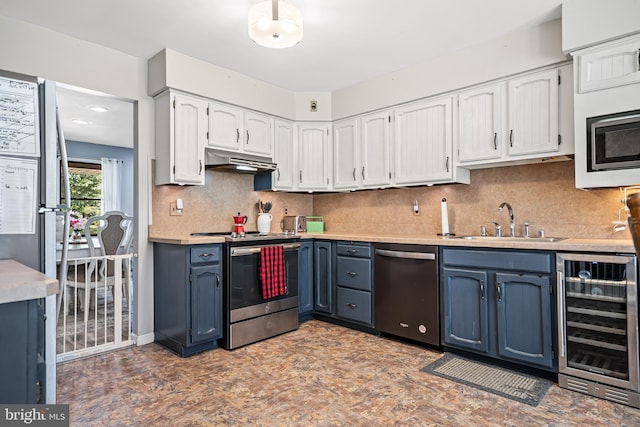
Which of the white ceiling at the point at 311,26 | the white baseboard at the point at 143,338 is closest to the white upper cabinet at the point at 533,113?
the white ceiling at the point at 311,26

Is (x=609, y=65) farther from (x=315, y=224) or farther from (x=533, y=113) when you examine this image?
(x=315, y=224)

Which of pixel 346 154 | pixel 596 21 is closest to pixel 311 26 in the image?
pixel 346 154

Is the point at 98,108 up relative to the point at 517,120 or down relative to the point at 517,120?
up

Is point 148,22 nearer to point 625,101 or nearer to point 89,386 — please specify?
point 89,386

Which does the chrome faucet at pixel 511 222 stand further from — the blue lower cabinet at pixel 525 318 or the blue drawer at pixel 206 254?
the blue drawer at pixel 206 254

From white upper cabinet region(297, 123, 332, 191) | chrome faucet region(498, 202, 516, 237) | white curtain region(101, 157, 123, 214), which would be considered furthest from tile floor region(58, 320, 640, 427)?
white curtain region(101, 157, 123, 214)

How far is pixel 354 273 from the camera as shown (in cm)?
357

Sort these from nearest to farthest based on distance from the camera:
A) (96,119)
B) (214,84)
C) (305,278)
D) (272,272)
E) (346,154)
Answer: (272,272)
(214,84)
(305,278)
(346,154)
(96,119)

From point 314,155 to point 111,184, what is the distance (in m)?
4.48

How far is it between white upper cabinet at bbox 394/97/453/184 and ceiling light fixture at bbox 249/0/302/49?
62.1 inches

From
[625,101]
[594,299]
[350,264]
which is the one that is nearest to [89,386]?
[350,264]

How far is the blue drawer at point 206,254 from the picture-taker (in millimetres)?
2999

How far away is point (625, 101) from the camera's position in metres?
2.33

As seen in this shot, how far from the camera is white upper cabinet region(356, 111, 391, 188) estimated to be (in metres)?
3.77
